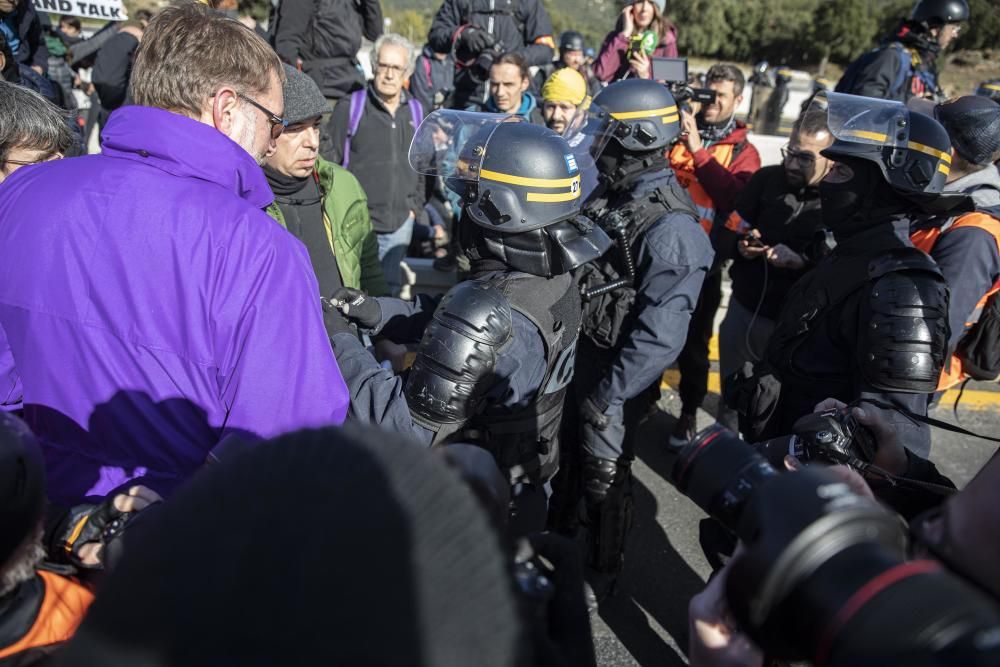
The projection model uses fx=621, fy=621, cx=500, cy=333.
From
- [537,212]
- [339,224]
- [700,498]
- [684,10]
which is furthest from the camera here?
[684,10]

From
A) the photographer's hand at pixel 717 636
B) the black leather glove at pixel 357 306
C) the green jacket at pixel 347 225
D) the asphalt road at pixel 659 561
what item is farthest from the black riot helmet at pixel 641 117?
the photographer's hand at pixel 717 636

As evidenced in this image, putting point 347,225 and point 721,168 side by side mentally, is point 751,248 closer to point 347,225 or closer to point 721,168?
point 721,168

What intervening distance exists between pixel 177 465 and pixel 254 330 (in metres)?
0.41

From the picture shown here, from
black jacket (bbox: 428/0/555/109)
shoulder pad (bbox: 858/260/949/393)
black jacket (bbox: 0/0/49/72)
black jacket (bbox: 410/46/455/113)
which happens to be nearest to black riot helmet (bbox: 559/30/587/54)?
black jacket (bbox: 428/0/555/109)

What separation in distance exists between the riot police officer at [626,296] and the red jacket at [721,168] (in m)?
0.98

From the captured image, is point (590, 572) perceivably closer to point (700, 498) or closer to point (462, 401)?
point (462, 401)

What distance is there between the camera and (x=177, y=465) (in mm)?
1500

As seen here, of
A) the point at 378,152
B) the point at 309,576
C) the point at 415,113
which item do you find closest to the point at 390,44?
the point at 415,113

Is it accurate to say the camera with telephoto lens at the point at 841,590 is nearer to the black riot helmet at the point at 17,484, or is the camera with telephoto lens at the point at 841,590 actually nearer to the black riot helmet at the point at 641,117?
the black riot helmet at the point at 17,484

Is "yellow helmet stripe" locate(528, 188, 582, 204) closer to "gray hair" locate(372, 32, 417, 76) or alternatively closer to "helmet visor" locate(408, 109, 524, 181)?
"helmet visor" locate(408, 109, 524, 181)

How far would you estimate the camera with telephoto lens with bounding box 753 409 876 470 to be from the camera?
173 centimetres

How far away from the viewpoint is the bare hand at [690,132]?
3979 mm

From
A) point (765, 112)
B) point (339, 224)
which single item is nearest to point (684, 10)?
point (765, 112)

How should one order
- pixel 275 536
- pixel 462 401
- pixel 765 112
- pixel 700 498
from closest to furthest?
1. pixel 275 536
2. pixel 700 498
3. pixel 462 401
4. pixel 765 112
